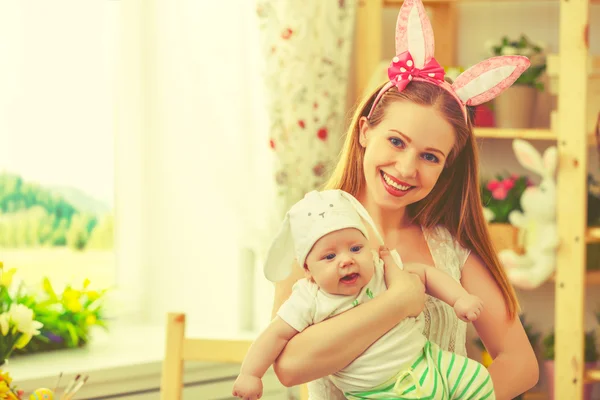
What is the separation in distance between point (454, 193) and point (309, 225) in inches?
10.8

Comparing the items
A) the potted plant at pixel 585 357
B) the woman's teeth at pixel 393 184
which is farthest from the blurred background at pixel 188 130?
the woman's teeth at pixel 393 184

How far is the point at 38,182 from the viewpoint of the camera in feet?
7.73

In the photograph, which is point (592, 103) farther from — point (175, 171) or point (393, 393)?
point (393, 393)

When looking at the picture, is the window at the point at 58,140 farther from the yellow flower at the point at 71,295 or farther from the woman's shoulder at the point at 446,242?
the woman's shoulder at the point at 446,242

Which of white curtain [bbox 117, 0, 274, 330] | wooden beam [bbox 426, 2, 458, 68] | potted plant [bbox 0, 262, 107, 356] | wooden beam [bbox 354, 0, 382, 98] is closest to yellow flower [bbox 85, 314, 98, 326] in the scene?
potted plant [bbox 0, 262, 107, 356]

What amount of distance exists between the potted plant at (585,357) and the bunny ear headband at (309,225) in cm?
148

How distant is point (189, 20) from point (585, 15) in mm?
1066

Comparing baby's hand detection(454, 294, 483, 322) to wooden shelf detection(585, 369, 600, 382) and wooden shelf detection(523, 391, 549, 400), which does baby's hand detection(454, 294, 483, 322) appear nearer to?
wooden shelf detection(585, 369, 600, 382)

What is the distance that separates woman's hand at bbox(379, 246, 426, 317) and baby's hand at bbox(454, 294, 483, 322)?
45 mm

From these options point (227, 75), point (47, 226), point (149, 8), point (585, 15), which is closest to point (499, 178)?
point (585, 15)

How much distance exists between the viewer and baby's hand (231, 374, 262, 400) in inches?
38.5

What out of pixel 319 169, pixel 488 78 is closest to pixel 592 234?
pixel 319 169

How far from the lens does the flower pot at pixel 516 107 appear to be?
2.37 metres

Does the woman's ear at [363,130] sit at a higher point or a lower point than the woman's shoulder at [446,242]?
higher
